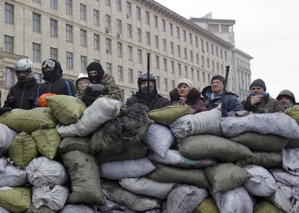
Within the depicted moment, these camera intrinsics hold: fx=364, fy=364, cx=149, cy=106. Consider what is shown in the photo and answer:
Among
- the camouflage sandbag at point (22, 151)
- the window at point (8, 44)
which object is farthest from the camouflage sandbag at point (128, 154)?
the window at point (8, 44)

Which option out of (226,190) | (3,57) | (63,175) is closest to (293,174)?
(226,190)

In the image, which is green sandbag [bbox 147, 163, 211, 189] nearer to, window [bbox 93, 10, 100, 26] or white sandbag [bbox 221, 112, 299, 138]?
white sandbag [bbox 221, 112, 299, 138]

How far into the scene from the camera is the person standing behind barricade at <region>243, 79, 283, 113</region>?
3.95 metres

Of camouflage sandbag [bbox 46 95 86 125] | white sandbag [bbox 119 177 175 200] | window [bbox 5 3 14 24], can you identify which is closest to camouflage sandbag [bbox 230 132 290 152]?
white sandbag [bbox 119 177 175 200]

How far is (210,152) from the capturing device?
319 cm

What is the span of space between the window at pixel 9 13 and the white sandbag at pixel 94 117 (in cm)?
2580

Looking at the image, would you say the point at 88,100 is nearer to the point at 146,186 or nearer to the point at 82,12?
the point at 146,186

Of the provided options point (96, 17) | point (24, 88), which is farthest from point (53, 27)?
point (24, 88)

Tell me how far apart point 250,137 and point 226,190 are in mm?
562

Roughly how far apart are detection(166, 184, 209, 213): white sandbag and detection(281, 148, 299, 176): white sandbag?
854 mm

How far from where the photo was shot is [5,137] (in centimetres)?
299

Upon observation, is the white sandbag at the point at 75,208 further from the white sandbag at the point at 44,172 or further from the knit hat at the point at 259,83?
the knit hat at the point at 259,83

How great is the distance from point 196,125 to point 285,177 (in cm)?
96

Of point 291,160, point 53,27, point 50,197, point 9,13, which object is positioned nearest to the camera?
point 50,197
